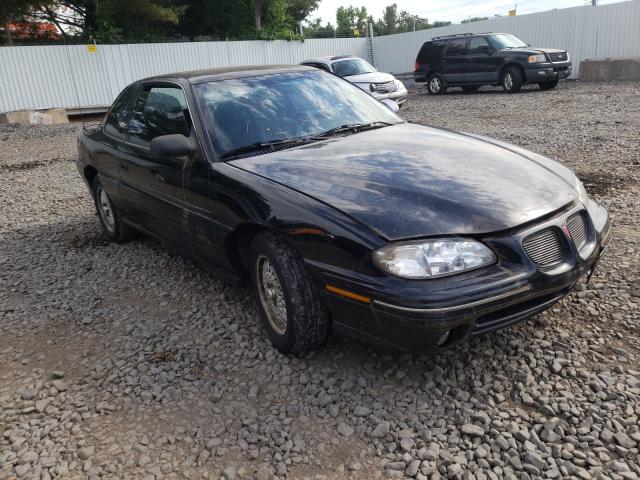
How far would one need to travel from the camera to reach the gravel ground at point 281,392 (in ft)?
7.79

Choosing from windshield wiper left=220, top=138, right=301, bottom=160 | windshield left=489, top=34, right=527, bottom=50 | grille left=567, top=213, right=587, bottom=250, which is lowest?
grille left=567, top=213, right=587, bottom=250

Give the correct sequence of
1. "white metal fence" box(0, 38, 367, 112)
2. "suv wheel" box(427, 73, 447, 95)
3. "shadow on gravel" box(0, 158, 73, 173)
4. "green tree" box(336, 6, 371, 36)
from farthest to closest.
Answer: "green tree" box(336, 6, 371, 36), "white metal fence" box(0, 38, 367, 112), "suv wheel" box(427, 73, 447, 95), "shadow on gravel" box(0, 158, 73, 173)

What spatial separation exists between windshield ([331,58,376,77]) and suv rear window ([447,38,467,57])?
Answer: 3.91 m

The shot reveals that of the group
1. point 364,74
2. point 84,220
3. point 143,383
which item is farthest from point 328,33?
point 143,383

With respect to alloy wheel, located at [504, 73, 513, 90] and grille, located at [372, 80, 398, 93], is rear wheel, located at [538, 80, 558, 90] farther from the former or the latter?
grille, located at [372, 80, 398, 93]

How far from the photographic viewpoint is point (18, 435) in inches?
107

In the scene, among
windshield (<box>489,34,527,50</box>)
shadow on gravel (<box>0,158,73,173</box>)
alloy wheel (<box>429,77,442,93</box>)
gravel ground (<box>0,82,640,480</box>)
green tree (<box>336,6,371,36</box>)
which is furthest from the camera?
green tree (<box>336,6,371,36</box>)

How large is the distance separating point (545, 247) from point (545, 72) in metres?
15.1

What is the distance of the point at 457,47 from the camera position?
17750 millimetres

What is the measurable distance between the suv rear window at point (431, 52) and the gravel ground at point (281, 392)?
1504 cm

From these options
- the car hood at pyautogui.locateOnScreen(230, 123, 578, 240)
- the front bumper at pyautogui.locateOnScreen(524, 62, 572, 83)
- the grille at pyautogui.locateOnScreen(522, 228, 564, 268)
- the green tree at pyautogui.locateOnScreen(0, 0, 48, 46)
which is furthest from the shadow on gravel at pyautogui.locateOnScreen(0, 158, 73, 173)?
the green tree at pyautogui.locateOnScreen(0, 0, 48, 46)

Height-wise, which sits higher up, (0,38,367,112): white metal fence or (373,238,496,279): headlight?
(0,38,367,112): white metal fence

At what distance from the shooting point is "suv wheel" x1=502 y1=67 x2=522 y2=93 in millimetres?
16266

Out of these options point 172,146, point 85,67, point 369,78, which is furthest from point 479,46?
point 172,146
